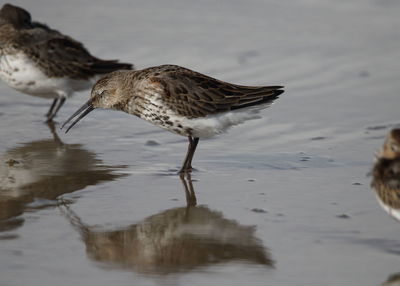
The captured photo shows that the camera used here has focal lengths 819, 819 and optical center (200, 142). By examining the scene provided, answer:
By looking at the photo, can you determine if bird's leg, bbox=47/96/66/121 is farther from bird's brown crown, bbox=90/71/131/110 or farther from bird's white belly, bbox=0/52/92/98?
bird's brown crown, bbox=90/71/131/110

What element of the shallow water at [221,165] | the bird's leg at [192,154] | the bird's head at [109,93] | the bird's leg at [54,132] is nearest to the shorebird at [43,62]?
the bird's leg at [54,132]

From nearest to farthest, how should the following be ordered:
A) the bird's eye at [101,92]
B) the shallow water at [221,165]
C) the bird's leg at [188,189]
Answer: the shallow water at [221,165]
the bird's leg at [188,189]
the bird's eye at [101,92]

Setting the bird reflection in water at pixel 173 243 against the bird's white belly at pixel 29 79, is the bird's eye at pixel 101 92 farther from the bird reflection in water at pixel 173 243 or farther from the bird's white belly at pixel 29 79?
the bird reflection in water at pixel 173 243

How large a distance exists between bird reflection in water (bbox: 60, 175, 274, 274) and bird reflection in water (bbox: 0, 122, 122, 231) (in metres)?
0.45

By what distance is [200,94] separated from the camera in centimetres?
858

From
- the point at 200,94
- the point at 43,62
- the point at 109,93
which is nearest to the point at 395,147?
the point at 200,94

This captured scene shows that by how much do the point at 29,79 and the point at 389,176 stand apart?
5.82m

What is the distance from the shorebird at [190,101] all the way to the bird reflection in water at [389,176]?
8.21 feet

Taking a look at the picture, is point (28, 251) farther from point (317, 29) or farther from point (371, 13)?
point (371, 13)

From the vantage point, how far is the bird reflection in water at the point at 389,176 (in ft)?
19.5

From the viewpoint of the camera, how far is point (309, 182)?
26.1 feet

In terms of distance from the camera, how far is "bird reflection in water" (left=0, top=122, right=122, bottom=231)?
7.27 m

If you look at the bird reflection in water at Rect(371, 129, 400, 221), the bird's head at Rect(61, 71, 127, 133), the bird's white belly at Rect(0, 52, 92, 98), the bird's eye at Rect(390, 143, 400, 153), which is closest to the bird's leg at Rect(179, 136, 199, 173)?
the bird's head at Rect(61, 71, 127, 133)

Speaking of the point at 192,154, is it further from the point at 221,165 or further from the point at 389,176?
the point at 389,176
